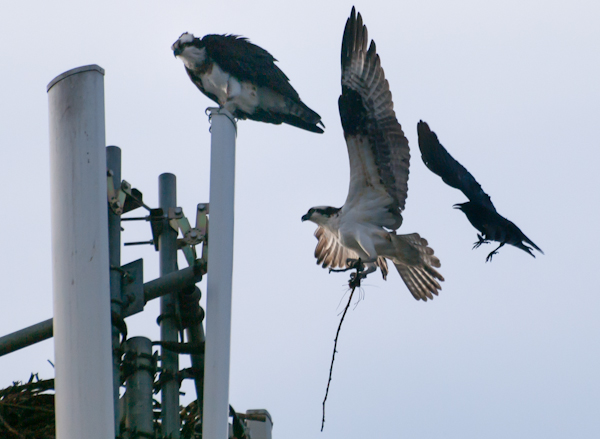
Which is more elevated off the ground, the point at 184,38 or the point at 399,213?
the point at 184,38

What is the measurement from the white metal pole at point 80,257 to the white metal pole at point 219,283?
585mm

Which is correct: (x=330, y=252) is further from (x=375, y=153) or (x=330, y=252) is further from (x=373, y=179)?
(x=375, y=153)

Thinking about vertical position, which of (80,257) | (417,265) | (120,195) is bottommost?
(80,257)

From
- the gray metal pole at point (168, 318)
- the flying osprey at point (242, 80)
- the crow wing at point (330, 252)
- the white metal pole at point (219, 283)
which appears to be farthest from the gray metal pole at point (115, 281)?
the flying osprey at point (242, 80)

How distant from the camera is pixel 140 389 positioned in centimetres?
396

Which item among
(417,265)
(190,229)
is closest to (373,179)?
(417,265)

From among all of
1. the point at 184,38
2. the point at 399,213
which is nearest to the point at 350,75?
the point at 399,213

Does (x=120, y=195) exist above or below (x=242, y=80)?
below

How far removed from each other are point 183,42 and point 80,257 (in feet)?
14.5

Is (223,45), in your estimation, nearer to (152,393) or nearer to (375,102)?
(375,102)

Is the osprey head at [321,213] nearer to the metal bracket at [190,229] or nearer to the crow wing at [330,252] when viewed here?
the crow wing at [330,252]

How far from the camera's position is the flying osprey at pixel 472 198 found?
586cm

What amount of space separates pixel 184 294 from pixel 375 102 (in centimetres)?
295

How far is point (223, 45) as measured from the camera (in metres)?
7.65
